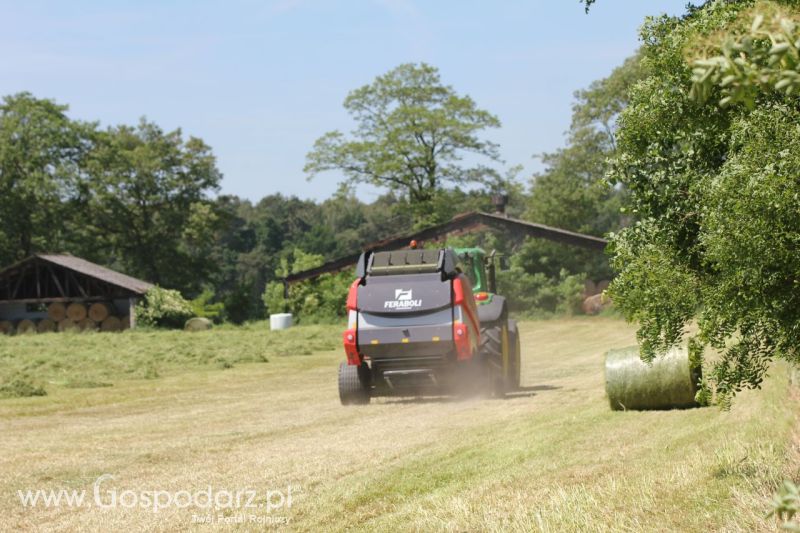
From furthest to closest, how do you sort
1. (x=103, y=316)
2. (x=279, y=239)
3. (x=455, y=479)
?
(x=279, y=239)
(x=103, y=316)
(x=455, y=479)

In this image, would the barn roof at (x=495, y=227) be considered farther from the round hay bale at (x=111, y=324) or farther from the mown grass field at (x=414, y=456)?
the mown grass field at (x=414, y=456)

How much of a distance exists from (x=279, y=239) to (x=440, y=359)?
96841 millimetres

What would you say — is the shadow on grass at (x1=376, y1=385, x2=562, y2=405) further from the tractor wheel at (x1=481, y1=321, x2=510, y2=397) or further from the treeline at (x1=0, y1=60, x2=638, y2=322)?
the treeline at (x1=0, y1=60, x2=638, y2=322)

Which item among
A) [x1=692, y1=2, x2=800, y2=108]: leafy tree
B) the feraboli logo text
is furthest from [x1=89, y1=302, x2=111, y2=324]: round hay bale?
[x1=692, y1=2, x2=800, y2=108]: leafy tree

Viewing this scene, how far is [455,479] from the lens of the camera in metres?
8.28

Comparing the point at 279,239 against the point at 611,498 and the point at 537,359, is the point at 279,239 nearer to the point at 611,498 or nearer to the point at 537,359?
the point at 537,359

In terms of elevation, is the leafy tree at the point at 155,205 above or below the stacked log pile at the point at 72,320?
above

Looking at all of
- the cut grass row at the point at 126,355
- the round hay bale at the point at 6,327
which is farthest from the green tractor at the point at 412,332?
the round hay bale at the point at 6,327

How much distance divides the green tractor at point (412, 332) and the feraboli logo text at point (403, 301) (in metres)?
0.02

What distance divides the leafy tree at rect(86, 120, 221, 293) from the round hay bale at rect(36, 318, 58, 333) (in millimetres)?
17531

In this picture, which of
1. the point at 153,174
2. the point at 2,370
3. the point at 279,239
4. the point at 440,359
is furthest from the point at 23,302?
the point at 279,239

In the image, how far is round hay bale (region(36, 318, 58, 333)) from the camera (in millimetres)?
49334

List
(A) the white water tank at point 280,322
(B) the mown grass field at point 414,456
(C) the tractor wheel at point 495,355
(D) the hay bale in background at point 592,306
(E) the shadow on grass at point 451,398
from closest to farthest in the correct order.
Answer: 1. (B) the mown grass field at point 414,456
2. (E) the shadow on grass at point 451,398
3. (C) the tractor wheel at point 495,355
4. (A) the white water tank at point 280,322
5. (D) the hay bale in background at point 592,306

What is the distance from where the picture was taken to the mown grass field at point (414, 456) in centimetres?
655
